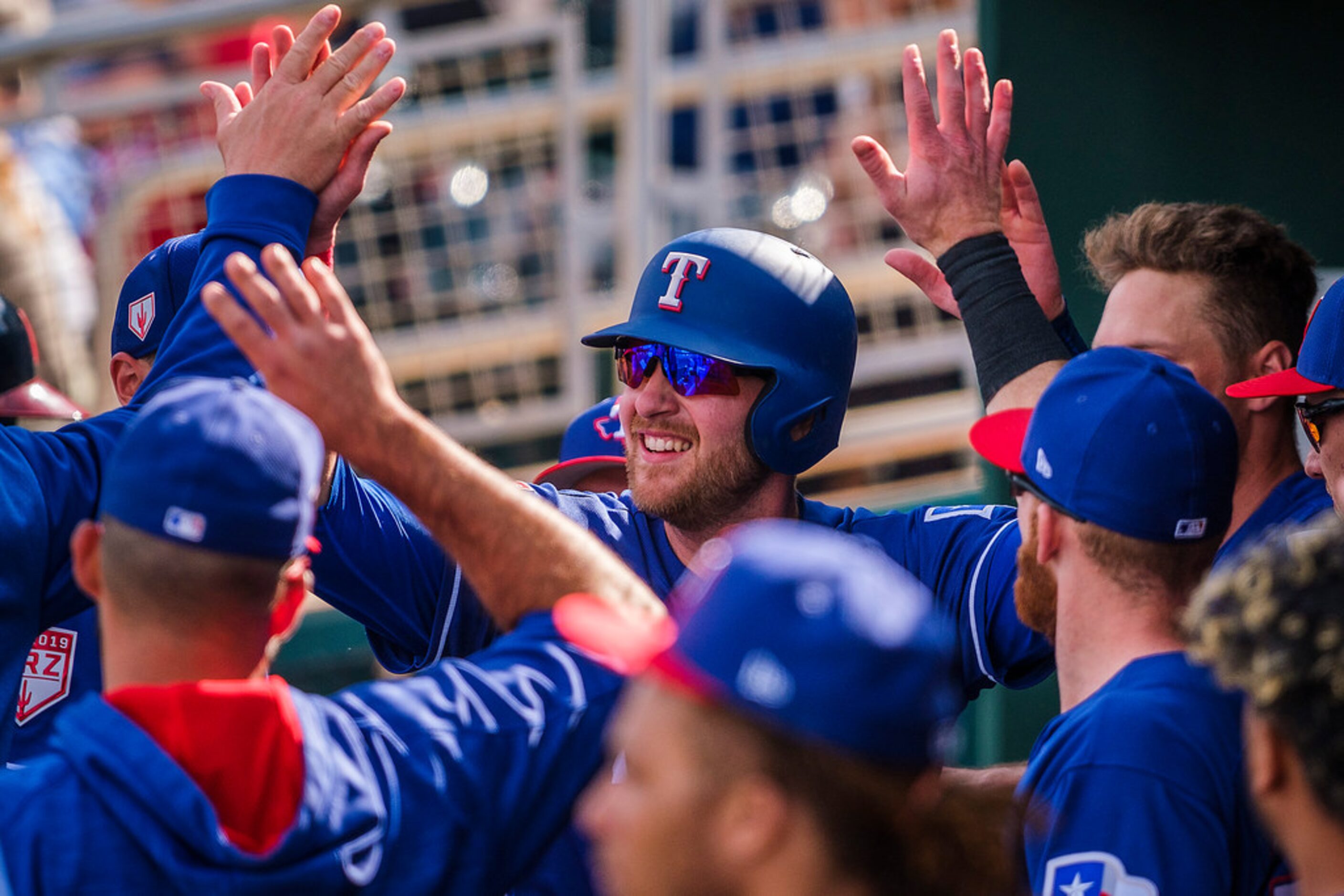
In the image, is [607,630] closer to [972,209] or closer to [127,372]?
[972,209]

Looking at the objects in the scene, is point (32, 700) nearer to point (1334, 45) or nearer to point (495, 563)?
point (495, 563)

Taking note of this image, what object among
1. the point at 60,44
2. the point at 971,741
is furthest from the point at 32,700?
the point at 60,44

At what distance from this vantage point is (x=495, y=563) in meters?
2.01

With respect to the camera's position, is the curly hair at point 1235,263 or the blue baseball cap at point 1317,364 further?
the curly hair at point 1235,263

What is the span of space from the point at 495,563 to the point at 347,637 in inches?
146

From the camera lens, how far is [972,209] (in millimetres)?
3051

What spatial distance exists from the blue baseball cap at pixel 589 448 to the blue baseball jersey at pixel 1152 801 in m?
2.01

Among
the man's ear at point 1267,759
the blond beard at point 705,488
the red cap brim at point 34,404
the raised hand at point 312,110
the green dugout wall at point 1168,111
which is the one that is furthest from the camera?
the green dugout wall at point 1168,111

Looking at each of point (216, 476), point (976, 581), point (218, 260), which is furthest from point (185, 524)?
point (976, 581)

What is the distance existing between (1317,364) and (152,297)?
2552 millimetres

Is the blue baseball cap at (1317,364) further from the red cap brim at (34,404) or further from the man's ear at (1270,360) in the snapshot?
the red cap brim at (34,404)

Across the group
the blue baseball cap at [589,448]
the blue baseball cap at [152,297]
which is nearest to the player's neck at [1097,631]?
the blue baseball cap at [589,448]

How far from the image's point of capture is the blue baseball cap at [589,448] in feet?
13.0

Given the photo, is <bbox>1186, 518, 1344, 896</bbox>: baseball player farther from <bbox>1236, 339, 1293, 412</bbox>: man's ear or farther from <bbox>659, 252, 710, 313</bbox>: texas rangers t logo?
<bbox>659, 252, 710, 313</bbox>: texas rangers t logo
